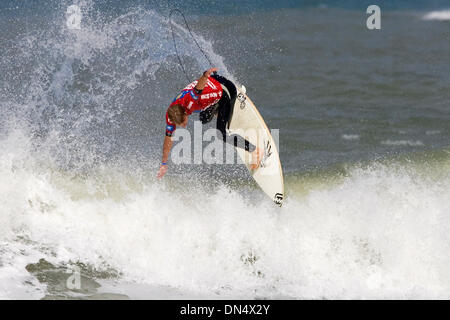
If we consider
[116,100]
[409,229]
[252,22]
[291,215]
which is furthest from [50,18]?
[409,229]

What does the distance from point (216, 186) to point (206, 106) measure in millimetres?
2292

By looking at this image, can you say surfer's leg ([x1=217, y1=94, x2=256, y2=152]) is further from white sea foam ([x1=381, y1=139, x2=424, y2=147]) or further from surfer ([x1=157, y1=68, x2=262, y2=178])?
white sea foam ([x1=381, y1=139, x2=424, y2=147])

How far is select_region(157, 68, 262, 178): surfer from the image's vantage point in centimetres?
701

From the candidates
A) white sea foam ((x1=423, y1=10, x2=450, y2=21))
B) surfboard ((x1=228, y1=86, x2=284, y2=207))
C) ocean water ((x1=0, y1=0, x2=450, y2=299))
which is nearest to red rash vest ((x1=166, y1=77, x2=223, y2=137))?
surfboard ((x1=228, y1=86, x2=284, y2=207))

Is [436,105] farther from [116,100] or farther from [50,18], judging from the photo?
[50,18]

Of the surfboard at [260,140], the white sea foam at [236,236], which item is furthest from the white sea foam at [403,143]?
the surfboard at [260,140]

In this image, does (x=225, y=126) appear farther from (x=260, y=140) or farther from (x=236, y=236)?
(x=236, y=236)

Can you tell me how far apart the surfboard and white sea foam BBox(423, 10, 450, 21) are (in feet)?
54.4

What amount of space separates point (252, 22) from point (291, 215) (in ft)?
41.0

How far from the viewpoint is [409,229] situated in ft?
26.6

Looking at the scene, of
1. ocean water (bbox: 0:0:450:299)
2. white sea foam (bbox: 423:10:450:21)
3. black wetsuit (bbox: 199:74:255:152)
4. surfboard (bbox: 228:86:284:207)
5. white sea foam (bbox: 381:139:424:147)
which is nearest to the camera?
ocean water (bbox: 0:0:450:299)

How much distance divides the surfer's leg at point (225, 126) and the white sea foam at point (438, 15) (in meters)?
16.6

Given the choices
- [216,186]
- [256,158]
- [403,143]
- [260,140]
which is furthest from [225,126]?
[403,143]

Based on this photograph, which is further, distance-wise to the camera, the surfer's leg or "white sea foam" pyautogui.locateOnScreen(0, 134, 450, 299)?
the surfer's leg
